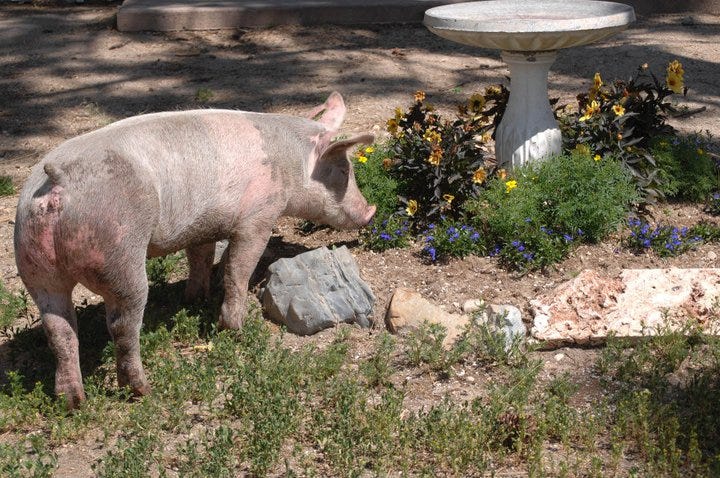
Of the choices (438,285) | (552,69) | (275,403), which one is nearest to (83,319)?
(275,403)

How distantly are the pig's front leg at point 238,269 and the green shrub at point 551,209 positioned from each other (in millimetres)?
1496

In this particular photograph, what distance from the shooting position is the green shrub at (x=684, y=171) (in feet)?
22.8

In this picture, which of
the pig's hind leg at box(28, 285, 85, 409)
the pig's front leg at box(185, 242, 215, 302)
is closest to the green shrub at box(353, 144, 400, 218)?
the pig's front leg at box(185, 242, 215, 302)

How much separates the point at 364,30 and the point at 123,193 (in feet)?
23.8

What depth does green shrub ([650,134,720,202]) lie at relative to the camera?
22.8 feet

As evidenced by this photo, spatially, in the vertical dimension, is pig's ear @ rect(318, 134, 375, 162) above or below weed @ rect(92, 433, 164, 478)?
above

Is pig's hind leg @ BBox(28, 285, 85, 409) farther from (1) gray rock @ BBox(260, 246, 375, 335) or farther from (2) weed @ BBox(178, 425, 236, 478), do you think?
(1) gray rock @ BBox(260, 246, 375, 335)

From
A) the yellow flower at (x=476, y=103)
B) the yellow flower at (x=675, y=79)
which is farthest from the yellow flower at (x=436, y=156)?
the yellow flower at (x=675, y=79)

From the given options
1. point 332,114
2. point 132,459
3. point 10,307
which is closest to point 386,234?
point 332,114

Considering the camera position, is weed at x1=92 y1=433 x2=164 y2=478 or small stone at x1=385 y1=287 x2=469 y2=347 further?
small stone at x1=385 y1=287 x2=469 y2=347

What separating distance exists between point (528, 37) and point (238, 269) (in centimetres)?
225

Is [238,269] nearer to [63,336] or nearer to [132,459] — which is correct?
[63,336]

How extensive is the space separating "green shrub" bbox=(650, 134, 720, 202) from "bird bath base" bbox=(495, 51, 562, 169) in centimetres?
76

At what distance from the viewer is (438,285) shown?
615 cm
